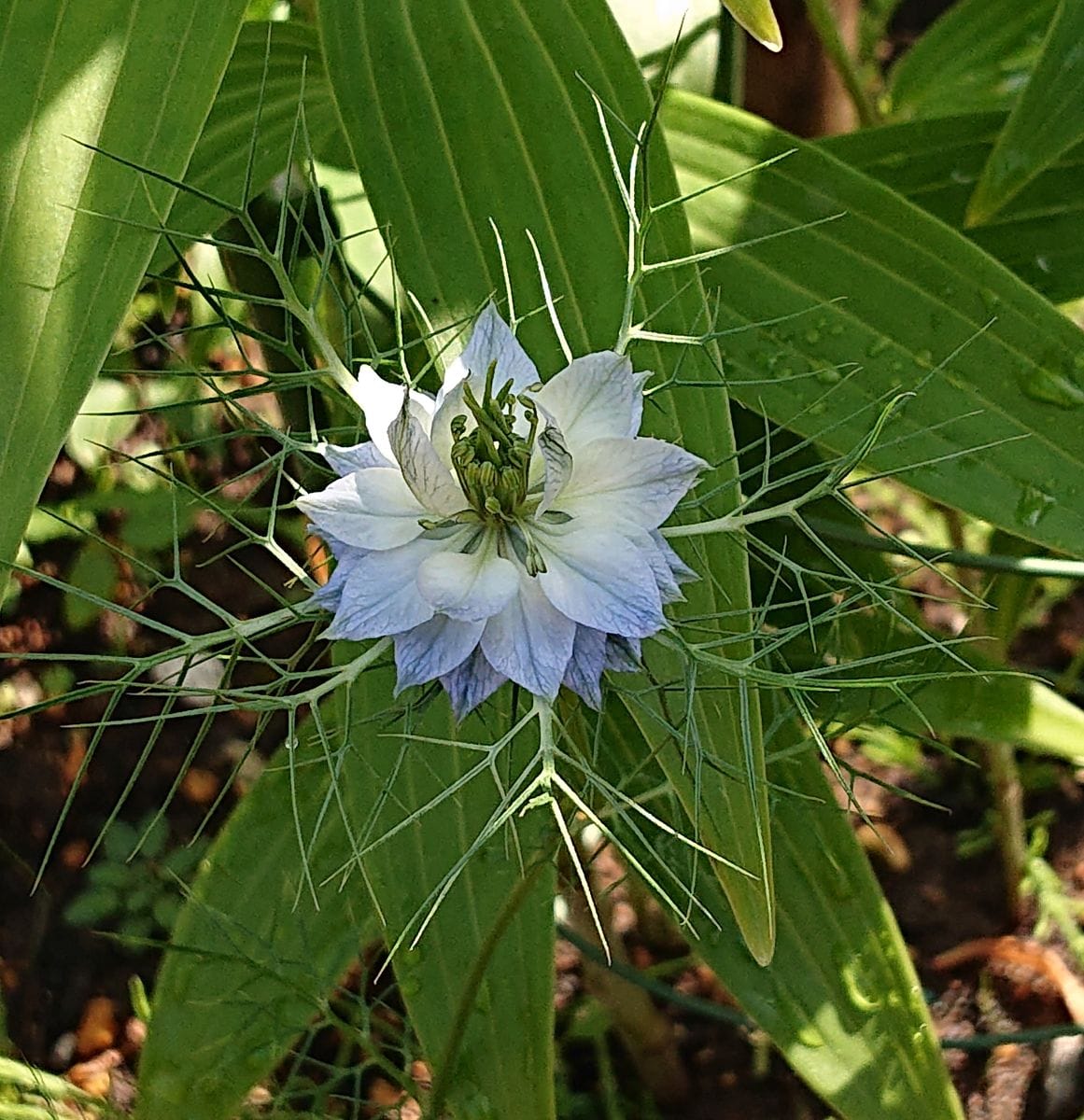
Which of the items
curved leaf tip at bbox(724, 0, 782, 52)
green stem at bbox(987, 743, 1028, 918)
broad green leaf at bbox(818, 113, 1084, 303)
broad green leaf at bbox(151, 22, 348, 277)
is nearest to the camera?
curved leaf tip at bbox(724, 0, 782, 52)

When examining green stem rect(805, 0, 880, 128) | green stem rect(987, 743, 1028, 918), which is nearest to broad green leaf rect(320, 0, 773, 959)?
green stem rect(805, 0, 880, 128)

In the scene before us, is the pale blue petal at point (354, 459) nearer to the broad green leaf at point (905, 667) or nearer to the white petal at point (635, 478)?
the white petal at point (635, 478)

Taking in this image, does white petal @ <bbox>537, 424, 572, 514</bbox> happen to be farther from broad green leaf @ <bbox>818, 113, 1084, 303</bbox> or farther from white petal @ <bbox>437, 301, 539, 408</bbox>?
broad green leaf @ <bbox>818, 113, 1084, 303</bbox>

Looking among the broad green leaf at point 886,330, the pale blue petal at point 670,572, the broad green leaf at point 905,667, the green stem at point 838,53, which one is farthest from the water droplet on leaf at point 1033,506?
the green stem at point 838,53

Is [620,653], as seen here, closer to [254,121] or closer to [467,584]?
[467,584]

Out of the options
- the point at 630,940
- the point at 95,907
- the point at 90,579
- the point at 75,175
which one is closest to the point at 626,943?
the point at 630,940
